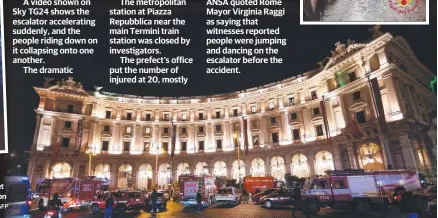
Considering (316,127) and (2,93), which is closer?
(2,93)

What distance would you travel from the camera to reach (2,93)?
420 inches

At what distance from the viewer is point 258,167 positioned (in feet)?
122

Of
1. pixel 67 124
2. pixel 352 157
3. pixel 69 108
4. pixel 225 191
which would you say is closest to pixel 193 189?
pixel 225 191

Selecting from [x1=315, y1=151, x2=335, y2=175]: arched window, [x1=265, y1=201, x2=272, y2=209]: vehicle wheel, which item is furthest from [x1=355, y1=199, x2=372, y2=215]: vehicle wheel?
[x1=315, y1=151, x2=335, y2=175]: arched window

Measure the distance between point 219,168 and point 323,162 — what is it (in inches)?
605

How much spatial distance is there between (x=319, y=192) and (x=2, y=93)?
16196 mm

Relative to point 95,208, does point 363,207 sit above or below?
below

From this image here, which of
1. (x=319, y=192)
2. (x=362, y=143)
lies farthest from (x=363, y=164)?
(x=319, y=192)

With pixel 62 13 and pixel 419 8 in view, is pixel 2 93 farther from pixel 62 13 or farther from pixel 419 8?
pixel 419 8

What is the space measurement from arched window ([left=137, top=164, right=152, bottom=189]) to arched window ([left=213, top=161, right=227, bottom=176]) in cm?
1034

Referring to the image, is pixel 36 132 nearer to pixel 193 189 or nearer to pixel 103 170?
pixel 103 170

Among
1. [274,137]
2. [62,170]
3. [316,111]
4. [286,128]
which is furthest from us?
[274,137]

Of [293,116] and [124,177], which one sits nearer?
[293,116]

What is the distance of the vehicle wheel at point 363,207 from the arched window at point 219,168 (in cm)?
2628
